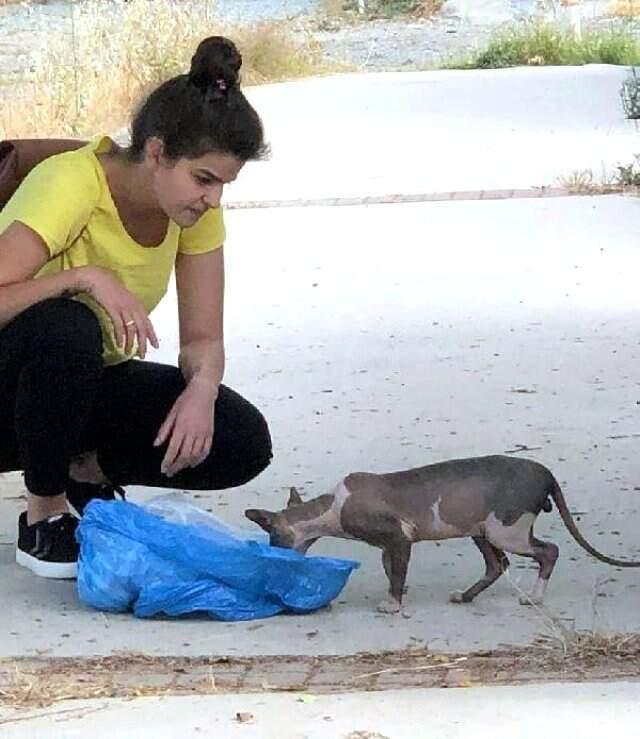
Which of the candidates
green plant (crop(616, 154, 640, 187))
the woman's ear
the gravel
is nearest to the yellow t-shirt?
the woman's ear

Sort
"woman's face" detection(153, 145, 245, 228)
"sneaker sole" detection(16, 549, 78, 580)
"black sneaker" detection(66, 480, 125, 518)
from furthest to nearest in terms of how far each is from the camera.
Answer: "black sneaker" detection(66, 480, 125, 518), "sneaker sole" detection(16, 549, 78, 580), "woman's face" detection(153, 145, 245, 228)

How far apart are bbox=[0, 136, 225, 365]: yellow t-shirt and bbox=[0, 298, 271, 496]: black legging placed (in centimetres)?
8

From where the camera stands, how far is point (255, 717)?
8.90ft

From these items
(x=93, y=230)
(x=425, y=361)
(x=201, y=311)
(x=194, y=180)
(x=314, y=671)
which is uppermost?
(x=194, y=180)

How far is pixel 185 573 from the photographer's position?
327 centimetres

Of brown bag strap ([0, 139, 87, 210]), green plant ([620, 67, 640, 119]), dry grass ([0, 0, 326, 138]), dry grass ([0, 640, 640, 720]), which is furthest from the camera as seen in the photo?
dry grass ([0, 0, 326, 138])

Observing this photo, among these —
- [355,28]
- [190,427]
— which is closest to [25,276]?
[190,427]

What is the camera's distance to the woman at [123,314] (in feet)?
11.1

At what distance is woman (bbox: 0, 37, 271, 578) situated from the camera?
3.38m

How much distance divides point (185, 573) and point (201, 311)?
73 cm

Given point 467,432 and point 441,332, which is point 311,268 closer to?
point 441,332

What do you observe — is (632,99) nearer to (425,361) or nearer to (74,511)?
(425,361)

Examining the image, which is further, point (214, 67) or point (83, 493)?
point (83, 493)

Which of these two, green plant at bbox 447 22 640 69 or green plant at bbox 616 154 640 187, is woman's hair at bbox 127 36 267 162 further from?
green plant at bbox 447 22 640 69
